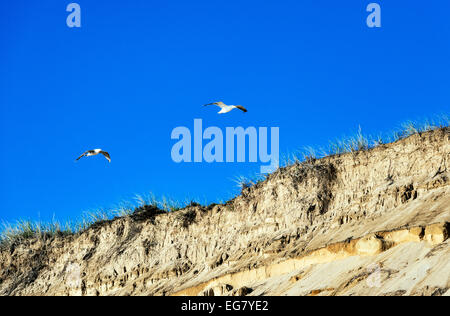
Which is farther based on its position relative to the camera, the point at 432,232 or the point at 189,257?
the point at 189,257

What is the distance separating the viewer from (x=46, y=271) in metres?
29.8

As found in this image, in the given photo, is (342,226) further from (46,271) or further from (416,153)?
(46,271)

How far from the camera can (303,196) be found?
21969 mm
